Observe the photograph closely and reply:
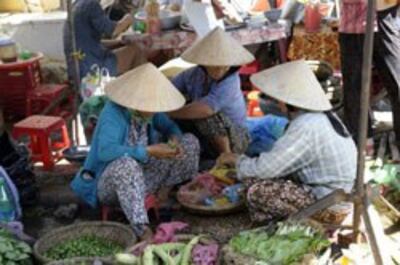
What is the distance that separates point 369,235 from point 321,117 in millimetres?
716

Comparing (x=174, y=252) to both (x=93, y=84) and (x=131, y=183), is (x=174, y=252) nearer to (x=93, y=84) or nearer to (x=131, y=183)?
(x=131, y=183)

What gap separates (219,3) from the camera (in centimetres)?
524

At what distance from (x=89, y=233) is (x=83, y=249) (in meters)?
0.17

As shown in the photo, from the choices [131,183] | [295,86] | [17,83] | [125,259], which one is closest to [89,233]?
[131,183]

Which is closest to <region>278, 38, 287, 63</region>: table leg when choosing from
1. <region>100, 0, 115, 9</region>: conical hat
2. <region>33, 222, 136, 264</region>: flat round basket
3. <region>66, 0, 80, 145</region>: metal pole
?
<region>100, 0, 115, 9</region>: conical hat

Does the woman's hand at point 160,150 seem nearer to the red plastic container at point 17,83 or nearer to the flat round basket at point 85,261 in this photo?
the flat round basket at point 85,261

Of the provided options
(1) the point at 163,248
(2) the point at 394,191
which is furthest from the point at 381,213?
(1) the point at 163,248

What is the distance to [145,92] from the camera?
3.65m

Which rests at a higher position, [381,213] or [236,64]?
[236,64]

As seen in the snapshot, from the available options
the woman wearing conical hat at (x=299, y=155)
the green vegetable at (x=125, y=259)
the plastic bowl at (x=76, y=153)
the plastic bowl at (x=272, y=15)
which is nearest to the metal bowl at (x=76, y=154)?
the plastic bowl at (x=76, y=153)

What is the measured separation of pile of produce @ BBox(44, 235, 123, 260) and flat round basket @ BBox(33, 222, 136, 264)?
24mm

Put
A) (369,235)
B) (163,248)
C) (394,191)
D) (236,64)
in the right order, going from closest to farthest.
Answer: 1. (369,235)
2. (163,248)
3. (394,191)
4. (236,64)

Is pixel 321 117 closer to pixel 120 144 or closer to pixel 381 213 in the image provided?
pixel 381 213

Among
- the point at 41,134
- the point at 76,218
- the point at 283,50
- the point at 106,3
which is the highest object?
the point at 106,3
